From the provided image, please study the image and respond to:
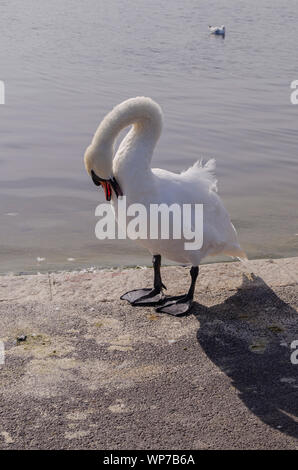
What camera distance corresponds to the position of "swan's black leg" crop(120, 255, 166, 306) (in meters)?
5.26

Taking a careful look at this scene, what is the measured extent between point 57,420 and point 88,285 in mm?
1848

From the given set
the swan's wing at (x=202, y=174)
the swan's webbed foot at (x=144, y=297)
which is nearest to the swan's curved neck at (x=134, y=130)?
the swan's wing at (x=202, y=174)

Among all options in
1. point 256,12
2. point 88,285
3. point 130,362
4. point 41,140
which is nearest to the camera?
point 130,362

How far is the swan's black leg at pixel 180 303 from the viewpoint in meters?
5.12

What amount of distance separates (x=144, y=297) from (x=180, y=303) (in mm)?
299

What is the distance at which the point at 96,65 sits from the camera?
57.9 ft

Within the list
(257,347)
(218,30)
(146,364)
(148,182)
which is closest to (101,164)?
(148,182)

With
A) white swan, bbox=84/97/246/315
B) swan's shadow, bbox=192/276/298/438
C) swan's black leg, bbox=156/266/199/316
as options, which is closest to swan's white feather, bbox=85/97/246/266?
white swan, bbox=84/97/246/315

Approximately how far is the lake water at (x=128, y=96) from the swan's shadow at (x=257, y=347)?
6.78ft

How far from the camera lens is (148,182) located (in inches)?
197

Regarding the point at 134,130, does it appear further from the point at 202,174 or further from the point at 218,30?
the point at 218,30

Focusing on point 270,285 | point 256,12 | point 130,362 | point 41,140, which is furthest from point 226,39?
point 130,362

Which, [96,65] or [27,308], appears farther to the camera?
[96,65]
